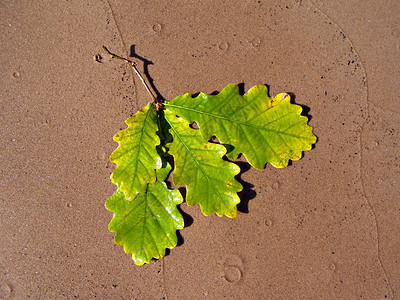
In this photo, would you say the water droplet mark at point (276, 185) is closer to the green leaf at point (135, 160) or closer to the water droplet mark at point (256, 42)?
the green leaf at point (135, 160)

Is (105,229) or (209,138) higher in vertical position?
(209,138)

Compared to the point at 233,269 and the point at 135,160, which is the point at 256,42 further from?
the point at 233,269

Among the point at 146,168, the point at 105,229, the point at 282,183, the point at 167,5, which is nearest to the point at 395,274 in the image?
the point at 282,183

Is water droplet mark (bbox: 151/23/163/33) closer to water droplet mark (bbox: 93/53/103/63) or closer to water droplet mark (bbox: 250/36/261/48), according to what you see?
water droplet mark (bbox: 93/53/103/63)

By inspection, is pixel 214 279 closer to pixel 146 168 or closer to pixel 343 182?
pixel 146 168

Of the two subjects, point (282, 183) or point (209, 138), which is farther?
point (282, 183)

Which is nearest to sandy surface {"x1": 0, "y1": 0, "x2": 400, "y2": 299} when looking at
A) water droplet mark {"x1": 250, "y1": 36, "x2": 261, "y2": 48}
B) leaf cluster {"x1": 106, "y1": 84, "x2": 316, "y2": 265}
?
water droplet mark {"x1": 250, "y1": 36, "x2": 261, "y2": 48}
